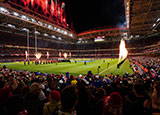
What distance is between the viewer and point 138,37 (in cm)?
7456

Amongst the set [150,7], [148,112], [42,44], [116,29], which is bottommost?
[148,112]

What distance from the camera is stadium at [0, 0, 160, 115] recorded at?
2.36 m

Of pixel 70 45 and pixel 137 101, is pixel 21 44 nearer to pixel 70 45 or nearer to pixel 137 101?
pixel 70 45

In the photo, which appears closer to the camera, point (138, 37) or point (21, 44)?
point (21, 44)

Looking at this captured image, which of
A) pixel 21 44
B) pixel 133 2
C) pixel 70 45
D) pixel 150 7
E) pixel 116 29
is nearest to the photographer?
pixel 133 2

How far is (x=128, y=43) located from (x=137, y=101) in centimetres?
8616

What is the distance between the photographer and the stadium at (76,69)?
2364 mm

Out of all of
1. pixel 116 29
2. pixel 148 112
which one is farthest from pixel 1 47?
pixel 116 29

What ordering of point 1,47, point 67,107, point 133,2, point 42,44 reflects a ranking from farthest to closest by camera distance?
point 42,44 → point 1,47 → point 133,2 → point 67,107

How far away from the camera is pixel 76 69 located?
20109 millimetres

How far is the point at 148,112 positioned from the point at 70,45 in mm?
97848

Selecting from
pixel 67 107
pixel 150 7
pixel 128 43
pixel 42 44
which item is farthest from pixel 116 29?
pixel 67 107

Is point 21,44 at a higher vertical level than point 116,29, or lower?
lower

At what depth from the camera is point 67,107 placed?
5.62 ft
